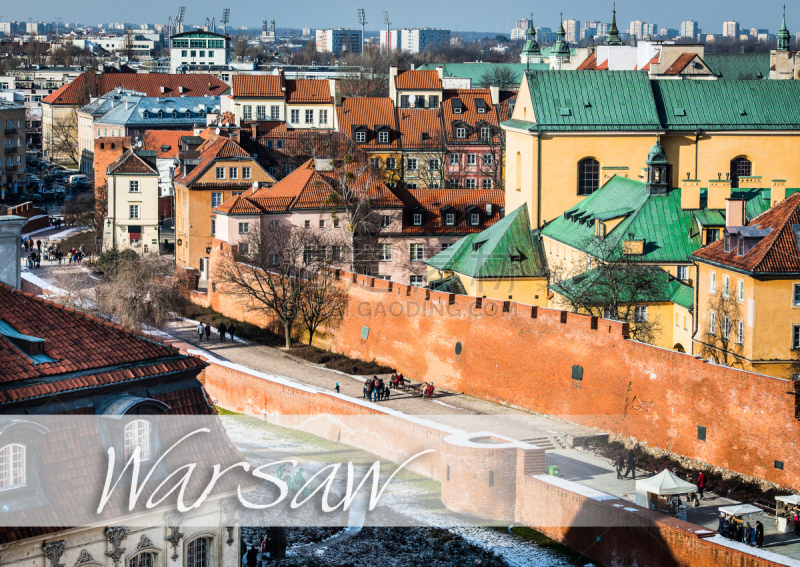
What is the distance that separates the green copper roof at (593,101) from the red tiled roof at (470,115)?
2313cm

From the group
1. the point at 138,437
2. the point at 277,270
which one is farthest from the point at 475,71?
the point at 138,437

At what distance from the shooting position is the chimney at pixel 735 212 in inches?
1435

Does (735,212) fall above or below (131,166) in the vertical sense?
below

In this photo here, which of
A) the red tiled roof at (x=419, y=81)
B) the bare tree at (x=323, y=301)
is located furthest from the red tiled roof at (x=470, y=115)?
the bare tree at (x=323, y=301)

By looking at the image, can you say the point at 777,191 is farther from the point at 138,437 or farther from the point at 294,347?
the point at 138,437

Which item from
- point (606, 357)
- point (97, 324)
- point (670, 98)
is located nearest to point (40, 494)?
point (97, 324)

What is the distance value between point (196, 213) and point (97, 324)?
3764cm

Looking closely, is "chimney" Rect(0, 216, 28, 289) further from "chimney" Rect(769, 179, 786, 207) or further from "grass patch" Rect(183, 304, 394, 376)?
"chimney" Rect(769, 179, 786, 207)

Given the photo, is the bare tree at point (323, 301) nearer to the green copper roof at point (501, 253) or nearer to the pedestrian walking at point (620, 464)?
the green copper roof at point (501, 253)

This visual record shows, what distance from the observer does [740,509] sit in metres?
26.3

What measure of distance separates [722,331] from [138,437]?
20.4 m

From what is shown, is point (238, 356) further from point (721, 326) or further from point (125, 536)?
point (125, 536)

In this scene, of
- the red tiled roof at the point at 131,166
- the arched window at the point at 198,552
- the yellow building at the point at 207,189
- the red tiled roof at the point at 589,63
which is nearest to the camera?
the arched window at the point at 198,552

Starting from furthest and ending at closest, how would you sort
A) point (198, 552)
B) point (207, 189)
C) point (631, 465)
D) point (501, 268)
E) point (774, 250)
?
point (207, 189) < point (501, 268) < point (774, 250) < point (631, 465) < point (198, 552)
